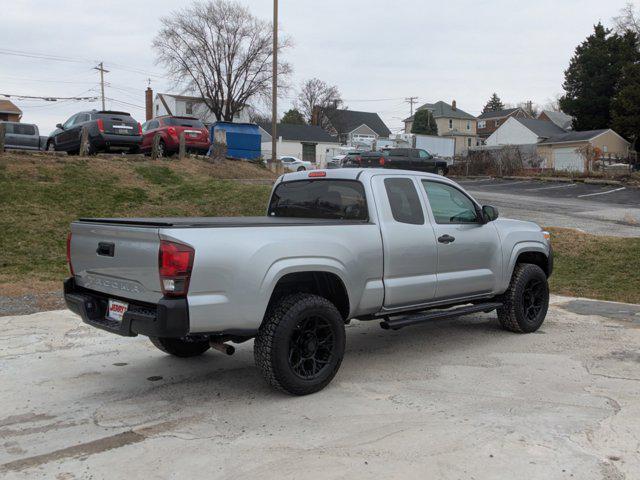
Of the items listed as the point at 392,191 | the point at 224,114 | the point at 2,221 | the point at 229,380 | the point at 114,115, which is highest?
the point at 224,114

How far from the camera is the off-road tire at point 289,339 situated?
182 inches

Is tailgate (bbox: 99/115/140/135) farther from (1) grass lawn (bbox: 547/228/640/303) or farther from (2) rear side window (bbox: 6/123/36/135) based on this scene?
(1) grass lawn (bbox: 547/228/640/303)

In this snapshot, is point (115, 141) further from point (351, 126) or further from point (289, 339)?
point (351, 126)

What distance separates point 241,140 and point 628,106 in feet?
102

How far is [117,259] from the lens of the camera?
4617 mm

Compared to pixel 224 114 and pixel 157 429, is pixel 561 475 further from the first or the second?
pixel 224 114

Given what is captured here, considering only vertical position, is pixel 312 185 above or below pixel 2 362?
above

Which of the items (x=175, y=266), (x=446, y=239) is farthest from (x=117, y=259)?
(x=446, y=239)

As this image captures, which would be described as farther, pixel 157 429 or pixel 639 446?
pixel 157 429

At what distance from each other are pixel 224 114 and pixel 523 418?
184ft

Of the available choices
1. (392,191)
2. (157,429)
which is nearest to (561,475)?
(157,429)

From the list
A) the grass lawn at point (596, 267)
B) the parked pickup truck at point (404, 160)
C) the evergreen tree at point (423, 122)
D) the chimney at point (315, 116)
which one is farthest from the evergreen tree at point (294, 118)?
the grass lawn at point (596, 267)

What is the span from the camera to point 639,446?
3.91m

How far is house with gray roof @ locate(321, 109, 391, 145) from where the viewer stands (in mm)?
88375
